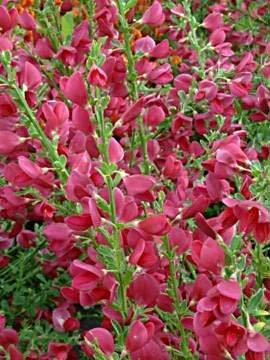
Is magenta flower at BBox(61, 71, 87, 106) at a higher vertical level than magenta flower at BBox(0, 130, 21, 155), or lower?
higher

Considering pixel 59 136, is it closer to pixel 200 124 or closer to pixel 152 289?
pixel 152 289

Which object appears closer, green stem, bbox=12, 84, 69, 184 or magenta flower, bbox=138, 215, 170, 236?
magenta flower, bbox=138, 215, 170, 236

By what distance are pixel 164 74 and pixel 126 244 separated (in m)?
0.60

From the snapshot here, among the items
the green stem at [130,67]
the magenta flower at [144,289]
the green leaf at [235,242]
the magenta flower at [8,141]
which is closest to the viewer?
the green leaf at [235,242]

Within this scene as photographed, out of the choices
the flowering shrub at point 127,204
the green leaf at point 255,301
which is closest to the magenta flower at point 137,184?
the flowering shrub at point 127,204

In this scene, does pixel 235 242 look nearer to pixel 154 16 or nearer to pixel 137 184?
pixel 137 184

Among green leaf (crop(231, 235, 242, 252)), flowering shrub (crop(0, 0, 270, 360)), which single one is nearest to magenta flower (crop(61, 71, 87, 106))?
flowering shrub (crop(0, 0, 270, 360))

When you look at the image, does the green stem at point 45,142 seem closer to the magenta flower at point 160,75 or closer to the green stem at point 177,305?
the green stem at point 177,305

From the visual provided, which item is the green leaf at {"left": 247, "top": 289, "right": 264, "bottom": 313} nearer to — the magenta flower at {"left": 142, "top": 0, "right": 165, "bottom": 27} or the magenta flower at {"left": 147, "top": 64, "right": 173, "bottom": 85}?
the magenta flower at {"left": 147, "top": 64, "right": 173, "bottom": 85}

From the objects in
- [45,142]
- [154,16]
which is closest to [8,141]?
[45,142]

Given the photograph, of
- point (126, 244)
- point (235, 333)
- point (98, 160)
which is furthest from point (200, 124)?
point (235, 333)

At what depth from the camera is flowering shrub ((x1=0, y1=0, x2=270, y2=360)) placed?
1.19 m

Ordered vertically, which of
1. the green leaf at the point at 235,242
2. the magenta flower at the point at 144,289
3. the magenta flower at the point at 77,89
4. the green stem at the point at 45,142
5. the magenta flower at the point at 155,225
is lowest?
the magenta flower at the point at 144,289

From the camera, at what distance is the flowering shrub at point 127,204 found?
119 cm
